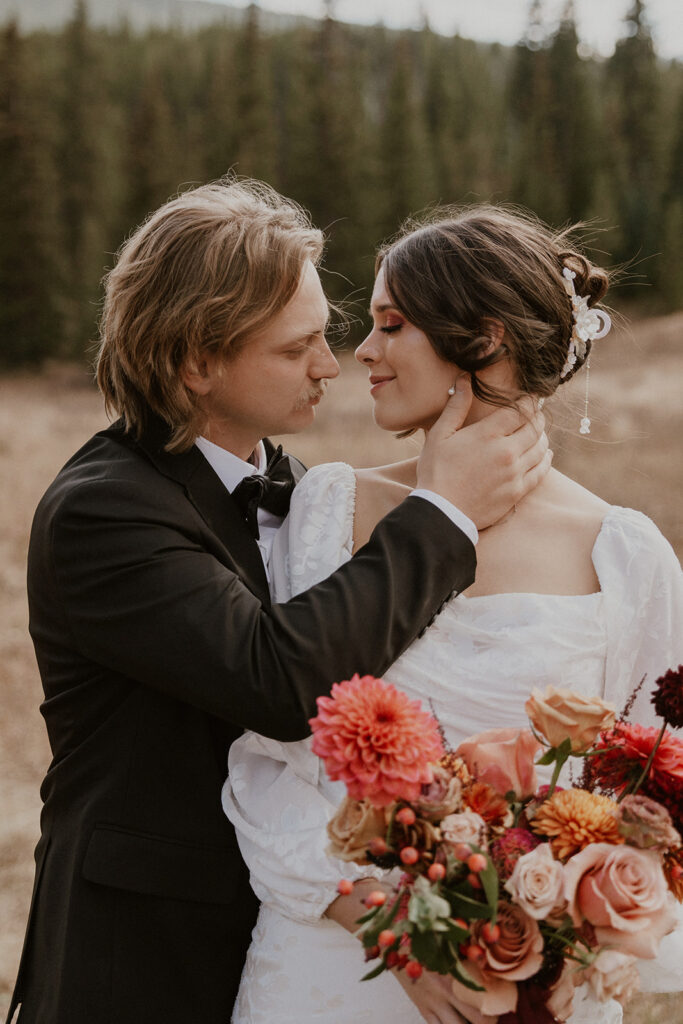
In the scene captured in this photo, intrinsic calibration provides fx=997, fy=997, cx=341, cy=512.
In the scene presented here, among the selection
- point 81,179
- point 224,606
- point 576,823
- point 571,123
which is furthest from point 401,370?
point 571,123

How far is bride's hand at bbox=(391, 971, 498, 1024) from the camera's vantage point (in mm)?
1706

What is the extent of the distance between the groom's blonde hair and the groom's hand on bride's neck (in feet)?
1.70

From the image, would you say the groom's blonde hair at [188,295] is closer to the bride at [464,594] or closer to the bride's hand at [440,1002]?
the bride at [464,594]

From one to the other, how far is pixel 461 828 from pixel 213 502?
1100 mm

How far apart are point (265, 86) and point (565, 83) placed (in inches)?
529

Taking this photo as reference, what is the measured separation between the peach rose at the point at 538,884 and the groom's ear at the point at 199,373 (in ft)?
4.66

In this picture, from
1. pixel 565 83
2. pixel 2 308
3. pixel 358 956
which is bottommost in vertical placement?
pixel 2 308

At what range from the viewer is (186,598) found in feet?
6.37

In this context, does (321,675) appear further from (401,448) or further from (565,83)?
(565,83)

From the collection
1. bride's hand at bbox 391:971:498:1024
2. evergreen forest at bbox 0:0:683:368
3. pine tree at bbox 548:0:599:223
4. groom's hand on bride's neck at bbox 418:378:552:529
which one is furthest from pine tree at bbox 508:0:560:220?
bride's hand at bbox 391:971:498:1024

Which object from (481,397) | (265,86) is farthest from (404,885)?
(265,86)

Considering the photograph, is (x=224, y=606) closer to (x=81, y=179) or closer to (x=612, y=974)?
(x=612, y=974)

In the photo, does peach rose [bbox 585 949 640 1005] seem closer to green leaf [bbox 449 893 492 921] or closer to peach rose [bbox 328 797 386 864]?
green leaf [bbox 449 893 492 921]

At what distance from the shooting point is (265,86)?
33.7m
